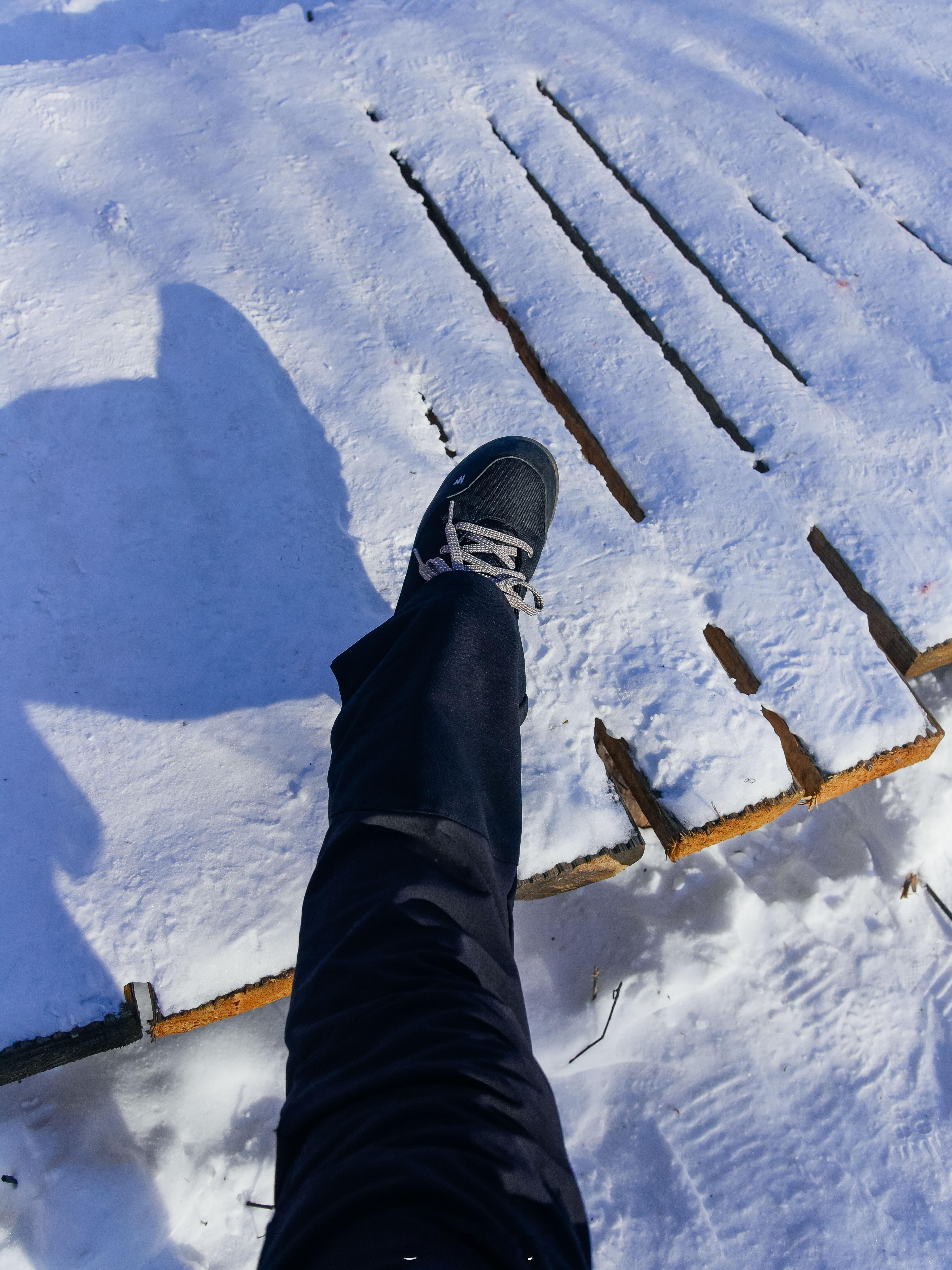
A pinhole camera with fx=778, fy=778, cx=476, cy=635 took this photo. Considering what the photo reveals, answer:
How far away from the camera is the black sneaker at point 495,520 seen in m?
1.51

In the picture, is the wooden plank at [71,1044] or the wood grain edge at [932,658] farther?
the wood grain edge at [932,658]

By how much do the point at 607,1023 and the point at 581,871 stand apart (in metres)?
0.32

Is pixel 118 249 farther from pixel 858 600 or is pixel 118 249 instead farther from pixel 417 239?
pixel 858 600

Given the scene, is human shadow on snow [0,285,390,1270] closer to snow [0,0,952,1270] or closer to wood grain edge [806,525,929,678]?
snow [0,0,952,1270]

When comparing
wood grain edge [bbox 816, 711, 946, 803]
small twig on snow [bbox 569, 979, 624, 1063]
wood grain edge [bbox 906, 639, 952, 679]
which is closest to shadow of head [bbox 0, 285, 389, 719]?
small twig on snow [bbox 569, 979, 624, 1063]

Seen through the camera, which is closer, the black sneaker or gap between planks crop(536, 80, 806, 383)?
the black sneaker

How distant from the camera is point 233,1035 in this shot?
1.38 metres

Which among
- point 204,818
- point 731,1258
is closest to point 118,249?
point 204,818

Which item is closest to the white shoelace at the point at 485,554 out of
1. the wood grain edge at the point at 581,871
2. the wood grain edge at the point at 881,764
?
the wood grain edge at the point at 581,871

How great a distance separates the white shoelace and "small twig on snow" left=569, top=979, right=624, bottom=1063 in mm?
Result: 740

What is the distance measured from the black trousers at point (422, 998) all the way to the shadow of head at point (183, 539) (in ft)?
1.09

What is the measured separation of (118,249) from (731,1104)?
7.89 ft

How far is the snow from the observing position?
1320 millimetres

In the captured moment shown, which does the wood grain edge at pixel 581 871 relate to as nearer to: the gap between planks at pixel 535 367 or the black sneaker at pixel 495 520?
the black sneaker at pixel 495 520
